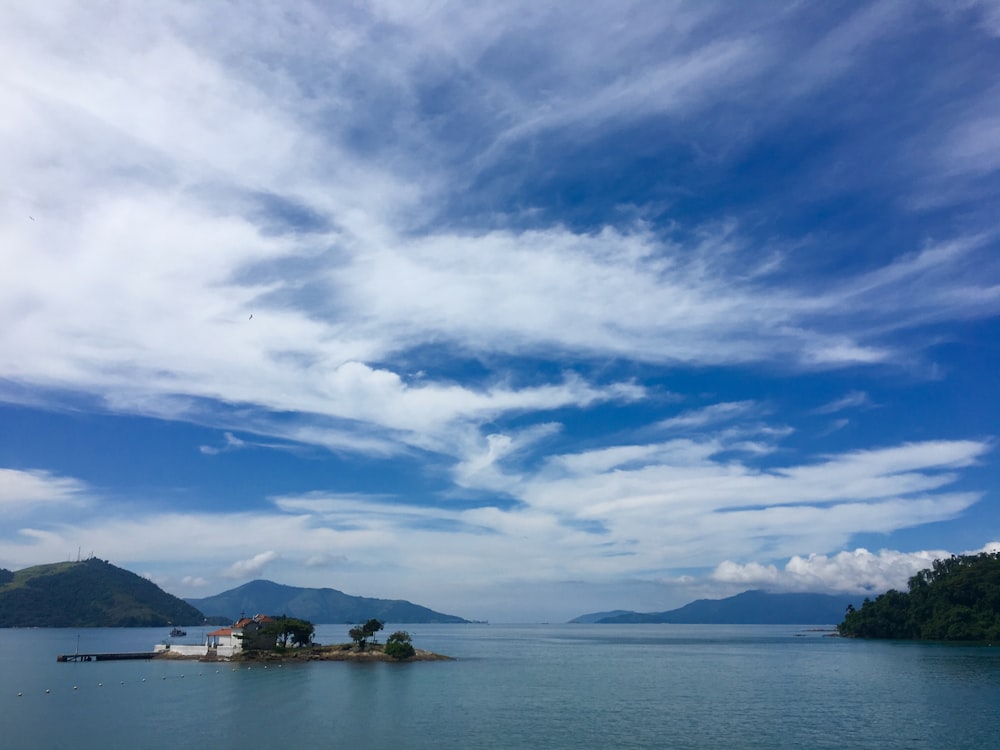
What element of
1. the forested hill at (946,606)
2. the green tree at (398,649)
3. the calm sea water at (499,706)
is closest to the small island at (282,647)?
the green tree at (398,649)

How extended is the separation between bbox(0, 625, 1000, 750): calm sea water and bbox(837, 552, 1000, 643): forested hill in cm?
5038

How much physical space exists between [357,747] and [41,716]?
34649 millimetres

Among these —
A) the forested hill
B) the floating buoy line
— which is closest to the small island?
the floating buoy line

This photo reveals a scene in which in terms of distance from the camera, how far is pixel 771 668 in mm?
116438

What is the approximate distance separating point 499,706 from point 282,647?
6058cm

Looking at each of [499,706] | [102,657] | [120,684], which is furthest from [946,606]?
[102,657]

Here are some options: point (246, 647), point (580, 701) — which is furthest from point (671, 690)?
point (246, 647)

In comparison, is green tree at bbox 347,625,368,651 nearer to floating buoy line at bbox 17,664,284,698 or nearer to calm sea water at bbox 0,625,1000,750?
calm sea water at bbox 0,625,1000,750

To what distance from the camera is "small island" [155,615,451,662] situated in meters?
115

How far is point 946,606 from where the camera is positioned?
167250 mm

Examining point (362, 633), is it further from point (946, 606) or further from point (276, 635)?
point (946, 606)

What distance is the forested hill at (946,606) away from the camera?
160 meters

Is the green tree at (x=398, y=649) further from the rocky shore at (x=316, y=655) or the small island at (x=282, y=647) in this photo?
the rocky shore at (x=316, y=655)

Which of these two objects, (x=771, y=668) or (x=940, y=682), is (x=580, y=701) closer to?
(x=940, y=682)
